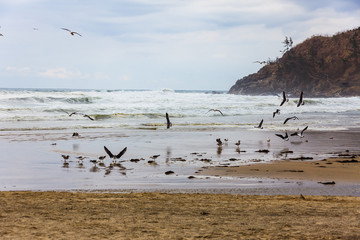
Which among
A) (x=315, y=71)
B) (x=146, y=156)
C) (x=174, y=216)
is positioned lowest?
(x=146, y=156)

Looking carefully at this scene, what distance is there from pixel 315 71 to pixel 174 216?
116 metres

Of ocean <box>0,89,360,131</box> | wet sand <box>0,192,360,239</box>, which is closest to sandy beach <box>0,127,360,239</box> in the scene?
wet sand <box>0,192,360,239</box>

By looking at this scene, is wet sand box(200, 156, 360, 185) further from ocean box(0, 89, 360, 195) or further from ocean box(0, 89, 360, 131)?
ocean box(0, 89, 360, 131)

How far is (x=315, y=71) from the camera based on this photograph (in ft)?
384

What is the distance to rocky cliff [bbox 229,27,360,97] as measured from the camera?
108312mm

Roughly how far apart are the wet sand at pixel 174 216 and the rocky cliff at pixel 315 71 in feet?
323

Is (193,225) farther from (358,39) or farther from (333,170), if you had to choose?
(358,39)

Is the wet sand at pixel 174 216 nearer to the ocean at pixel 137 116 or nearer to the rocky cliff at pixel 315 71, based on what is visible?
the ocean at pixel 137 116

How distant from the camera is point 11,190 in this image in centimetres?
923

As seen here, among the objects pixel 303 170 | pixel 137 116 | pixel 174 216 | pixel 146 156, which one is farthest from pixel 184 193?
pixel 137 116

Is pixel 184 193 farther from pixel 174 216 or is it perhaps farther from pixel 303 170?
pixel 303 170

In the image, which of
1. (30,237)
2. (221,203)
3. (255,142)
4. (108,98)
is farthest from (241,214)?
(108,98)

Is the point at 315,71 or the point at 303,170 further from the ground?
the point at 315,71

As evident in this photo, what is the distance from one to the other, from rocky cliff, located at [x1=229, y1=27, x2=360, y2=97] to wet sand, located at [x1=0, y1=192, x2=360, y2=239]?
98.4 metres
